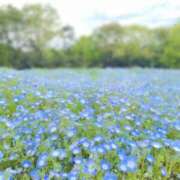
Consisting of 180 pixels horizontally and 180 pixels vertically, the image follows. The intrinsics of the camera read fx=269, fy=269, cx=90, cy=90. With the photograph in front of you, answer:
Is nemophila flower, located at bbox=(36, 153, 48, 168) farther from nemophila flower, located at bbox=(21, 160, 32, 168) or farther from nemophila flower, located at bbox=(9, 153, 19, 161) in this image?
nemophila flower, located at bbox=(9, 153, 19, 161)

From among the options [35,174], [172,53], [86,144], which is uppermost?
[172,53]

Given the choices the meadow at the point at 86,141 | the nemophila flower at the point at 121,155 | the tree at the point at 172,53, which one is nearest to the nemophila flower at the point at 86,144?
the meadow at the point at 86,141

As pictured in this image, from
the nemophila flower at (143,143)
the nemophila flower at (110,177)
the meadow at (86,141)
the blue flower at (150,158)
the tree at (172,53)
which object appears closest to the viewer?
the nemophila flower at (110,177)

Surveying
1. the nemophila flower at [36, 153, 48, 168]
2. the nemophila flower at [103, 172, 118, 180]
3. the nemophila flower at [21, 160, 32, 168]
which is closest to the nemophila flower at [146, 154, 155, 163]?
the nemophila flower at [103, 172, 118, 180]

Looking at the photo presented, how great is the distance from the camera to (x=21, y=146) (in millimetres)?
2064

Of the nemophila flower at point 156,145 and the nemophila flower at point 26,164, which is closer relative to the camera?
the nemophila flower at point 26,164

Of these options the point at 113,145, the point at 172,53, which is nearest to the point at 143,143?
the point at 113,145

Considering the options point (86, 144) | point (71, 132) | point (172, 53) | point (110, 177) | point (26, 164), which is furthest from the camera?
point (172, 53)

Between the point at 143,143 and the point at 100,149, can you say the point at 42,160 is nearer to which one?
the point at 100,149

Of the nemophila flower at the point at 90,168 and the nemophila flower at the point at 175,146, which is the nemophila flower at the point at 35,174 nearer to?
the nemophila flower at the point at 90,168

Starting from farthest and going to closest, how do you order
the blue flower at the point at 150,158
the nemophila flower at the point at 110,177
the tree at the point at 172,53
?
the tree at the point at 172,53
the blue flower at the point at 150,158
the nemophila flower at the point at 110,177

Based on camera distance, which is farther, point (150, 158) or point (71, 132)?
point (71, 132)

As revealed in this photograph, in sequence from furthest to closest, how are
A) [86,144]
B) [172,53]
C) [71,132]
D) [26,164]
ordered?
[172,53], [71,132], [86,144], [26,164]

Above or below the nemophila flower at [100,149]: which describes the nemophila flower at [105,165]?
below
